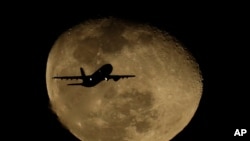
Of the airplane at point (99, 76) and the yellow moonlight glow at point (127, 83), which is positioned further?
the yellow moonlight glow at point (127, 83)

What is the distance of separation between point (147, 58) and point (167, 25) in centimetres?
82

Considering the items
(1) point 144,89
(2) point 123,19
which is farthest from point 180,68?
(2) point 123,19

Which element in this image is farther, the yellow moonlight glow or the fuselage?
the yellow moonlight glow

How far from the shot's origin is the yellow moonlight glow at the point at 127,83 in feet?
29.2

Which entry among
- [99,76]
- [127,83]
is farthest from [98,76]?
[127,83]

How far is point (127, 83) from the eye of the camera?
29.4 feet

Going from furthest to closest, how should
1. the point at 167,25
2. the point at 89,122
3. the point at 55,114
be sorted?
1. the point at 55,114
2. the point at 89,122
3. the point at 167,25

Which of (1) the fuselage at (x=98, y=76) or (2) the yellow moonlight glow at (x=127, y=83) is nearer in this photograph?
(1) the fuselage at (x=98, y=76)

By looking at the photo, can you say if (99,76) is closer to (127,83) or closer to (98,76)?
(98,76)

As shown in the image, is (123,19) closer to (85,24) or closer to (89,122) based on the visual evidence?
(85,24)

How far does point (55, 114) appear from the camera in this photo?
10.3 meters

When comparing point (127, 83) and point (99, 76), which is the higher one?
point (99, 76)

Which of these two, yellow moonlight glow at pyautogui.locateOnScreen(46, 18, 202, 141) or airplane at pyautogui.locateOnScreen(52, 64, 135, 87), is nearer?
airplane at pyautogui.locateOnScreen(52, 64, 135, 87)

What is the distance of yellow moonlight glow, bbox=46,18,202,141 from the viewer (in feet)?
29.2
